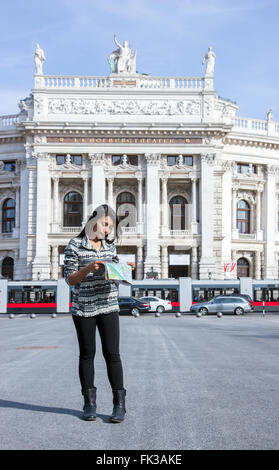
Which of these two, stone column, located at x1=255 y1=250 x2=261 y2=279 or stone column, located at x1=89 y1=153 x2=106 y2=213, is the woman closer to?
stone column, located at x1=89 y1=153 x2=106 y2=213

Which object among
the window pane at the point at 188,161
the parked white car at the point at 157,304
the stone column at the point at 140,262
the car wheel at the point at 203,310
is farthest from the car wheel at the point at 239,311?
the window pane at the point at 188,161

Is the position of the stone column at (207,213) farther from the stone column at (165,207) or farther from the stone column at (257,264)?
the stone column at (257,264)

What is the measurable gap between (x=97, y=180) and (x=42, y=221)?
19.8 ft

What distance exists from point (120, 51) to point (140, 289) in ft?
78.8

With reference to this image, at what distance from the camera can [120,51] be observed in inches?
2341

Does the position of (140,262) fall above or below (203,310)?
above

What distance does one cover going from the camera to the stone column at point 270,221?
198ft

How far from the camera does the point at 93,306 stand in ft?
21.3

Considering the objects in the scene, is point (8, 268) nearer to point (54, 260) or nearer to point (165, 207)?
point (54, 260)

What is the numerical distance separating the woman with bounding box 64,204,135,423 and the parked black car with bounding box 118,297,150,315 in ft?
120

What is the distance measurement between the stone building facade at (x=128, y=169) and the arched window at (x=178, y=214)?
0.30ft

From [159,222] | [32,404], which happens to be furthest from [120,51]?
[32,404]

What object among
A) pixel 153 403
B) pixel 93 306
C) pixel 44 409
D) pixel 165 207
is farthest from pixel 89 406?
pixel 165 207

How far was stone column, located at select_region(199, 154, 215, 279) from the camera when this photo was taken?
54.8 metres
